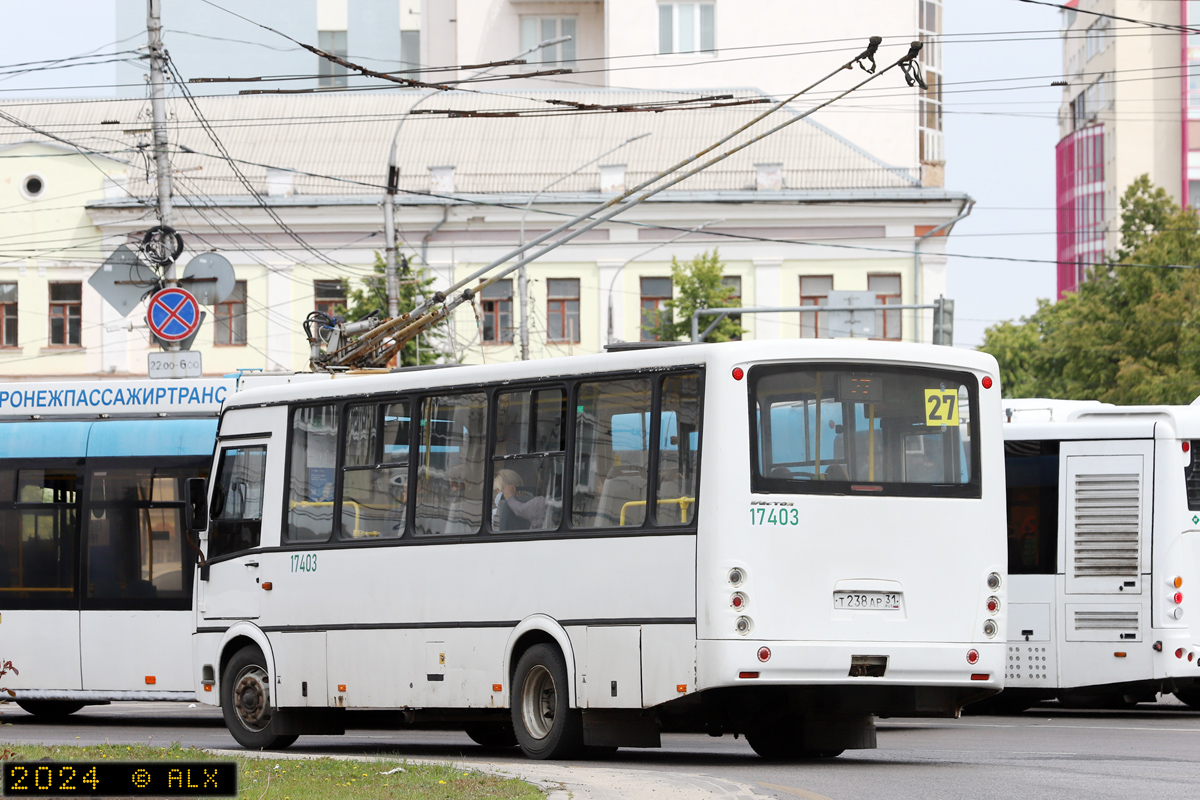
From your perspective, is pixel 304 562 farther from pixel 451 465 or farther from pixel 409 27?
pixel 409 27

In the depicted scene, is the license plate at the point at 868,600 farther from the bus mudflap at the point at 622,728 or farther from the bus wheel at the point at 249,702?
the bus wheel at the point at 249,702

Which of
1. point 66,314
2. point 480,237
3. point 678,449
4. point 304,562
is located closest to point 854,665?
point 678,449

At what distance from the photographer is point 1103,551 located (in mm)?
19266

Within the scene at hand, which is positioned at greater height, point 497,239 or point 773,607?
point 497,239

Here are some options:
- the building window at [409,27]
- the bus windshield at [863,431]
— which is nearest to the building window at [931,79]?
the building window at [409,27]

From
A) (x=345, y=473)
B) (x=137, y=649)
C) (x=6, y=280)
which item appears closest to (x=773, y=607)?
(x=345, y=473)

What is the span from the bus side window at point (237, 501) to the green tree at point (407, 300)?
2430 centimetres

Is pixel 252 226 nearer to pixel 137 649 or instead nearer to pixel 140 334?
pixel 140 334

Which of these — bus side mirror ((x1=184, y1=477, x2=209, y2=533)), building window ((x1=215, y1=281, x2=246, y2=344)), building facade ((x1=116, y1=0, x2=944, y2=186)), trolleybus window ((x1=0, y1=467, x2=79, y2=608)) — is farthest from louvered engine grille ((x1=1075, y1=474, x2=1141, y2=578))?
building facade ((x1=116, y1=0, x2=944, y2=186))

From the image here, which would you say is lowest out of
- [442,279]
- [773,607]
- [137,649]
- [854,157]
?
[137,649]

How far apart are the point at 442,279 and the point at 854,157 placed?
36.9 ft

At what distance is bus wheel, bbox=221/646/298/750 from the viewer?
15.5 metres

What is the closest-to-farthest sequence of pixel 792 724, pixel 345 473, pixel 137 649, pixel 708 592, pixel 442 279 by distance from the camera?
pixel 708 592, pixel 792 724, pixel 345 473, pixel 137 649, pixel 442 279

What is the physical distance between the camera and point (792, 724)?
45.9ft
